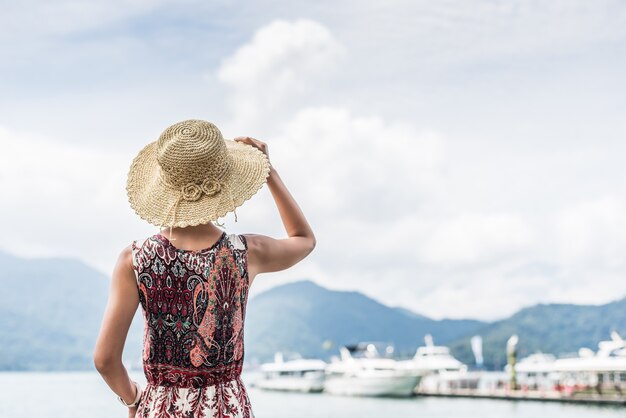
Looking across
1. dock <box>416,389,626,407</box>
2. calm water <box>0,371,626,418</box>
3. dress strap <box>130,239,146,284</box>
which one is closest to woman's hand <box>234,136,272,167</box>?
dress strap <box>130,239,146,284</box>

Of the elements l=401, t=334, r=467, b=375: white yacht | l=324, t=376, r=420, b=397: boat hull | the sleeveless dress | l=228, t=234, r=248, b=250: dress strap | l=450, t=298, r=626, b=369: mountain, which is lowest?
the sleeveless dress

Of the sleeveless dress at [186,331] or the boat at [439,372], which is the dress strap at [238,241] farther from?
the boat at [439,372]

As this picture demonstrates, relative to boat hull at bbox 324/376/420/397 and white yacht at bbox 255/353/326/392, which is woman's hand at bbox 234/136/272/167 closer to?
boat hull at bbox 324/376/420/397

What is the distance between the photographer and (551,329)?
158 metres

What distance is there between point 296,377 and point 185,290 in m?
65.5

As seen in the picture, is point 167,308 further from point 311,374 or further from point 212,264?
point 311,374

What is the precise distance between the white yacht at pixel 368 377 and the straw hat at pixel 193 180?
49688mm

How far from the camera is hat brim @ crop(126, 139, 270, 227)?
1.92 metres

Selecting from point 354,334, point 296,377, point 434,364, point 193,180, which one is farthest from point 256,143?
point 354,334

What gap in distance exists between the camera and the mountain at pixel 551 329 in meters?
146

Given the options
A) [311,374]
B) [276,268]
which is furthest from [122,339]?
[311,374]

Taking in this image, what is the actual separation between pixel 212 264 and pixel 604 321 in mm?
162483

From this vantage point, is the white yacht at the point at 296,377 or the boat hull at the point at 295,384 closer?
the boat hull at the point at 295,384

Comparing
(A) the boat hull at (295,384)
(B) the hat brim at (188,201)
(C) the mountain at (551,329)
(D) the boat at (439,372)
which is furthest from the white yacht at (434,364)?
(C) the mountain at (551,329)
